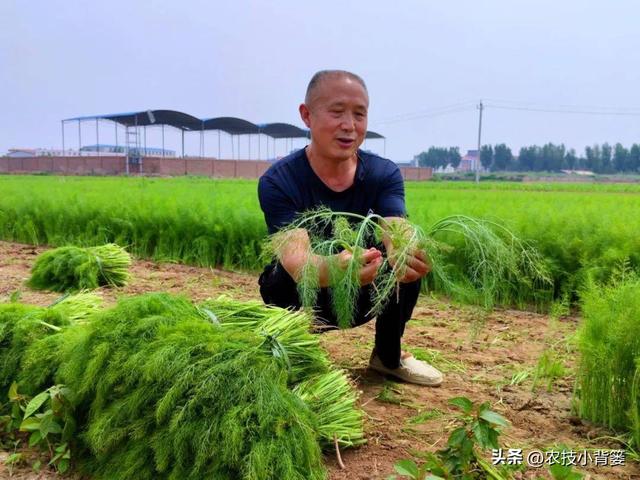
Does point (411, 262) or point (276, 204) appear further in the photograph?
point (276, 204)

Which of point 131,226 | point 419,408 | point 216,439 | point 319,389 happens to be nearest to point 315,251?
point 319,389

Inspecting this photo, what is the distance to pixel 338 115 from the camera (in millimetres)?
2773

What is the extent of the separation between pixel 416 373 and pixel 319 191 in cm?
119

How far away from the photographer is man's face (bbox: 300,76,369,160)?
2.74 meters

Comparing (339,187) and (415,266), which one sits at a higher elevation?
(339,187)

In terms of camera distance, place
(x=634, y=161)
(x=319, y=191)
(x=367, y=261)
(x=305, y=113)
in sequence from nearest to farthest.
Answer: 1. (x=367, y=261)
2. (x=305, y=113)
3. (x=319, y=191)
4. (x=634, y=161)

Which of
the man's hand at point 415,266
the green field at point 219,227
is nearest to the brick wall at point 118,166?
the green field at point 219,227

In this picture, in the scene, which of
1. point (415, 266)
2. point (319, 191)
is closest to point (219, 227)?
point (319, 191)

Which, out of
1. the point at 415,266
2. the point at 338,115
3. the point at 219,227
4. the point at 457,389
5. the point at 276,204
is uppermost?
the point at 338,115

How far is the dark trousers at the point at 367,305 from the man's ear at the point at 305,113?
0.77 metres

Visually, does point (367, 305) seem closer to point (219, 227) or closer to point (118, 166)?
point (219, 227)

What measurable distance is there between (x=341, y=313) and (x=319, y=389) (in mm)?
340

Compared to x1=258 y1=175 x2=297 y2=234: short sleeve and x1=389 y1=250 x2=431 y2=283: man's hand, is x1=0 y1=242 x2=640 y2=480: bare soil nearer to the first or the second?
x1=389 y1=250 x2=431 y2=283: man's hand

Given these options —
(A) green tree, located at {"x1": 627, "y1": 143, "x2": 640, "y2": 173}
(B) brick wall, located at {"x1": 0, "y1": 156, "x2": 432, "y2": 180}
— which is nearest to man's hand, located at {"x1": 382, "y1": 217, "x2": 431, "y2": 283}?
(B) brick wall, located at {"x1": 0, "y1": 156, "x2": 432, "y2": 180}
